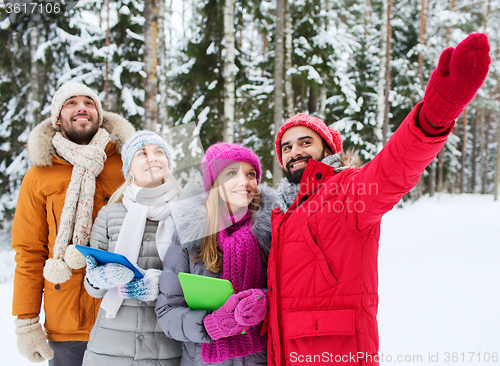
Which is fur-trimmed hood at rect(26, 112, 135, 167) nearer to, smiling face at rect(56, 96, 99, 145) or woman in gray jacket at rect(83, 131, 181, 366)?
smiling face at rect(56, 96, 99, 145)

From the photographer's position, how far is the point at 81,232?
248cm

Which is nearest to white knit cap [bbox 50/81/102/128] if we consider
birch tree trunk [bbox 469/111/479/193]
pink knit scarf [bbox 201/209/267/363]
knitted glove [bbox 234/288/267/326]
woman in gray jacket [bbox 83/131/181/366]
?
woman in gray jacket [bbox 83/131/181/366]

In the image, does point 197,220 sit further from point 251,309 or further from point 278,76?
point 278,76

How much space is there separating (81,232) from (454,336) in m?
5.09

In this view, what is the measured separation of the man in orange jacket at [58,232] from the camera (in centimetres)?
239

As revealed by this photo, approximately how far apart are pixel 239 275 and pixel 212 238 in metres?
0.31

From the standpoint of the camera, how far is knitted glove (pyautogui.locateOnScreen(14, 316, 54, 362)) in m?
2.34

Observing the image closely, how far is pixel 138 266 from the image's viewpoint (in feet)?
7.14

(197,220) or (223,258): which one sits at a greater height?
(197,220)

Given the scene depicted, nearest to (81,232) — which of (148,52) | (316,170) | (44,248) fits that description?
(44,248)

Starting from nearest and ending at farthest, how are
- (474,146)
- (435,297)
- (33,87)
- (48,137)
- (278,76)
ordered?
1. (48,137)
2. (435,297)
3. (278,76)
4. (33,87)
5. (474,146)

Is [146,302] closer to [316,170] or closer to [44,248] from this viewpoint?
[44,248]

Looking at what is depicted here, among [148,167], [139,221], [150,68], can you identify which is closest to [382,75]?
[150,68]

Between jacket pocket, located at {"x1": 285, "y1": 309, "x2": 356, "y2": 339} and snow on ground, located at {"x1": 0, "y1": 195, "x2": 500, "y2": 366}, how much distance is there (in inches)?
123
